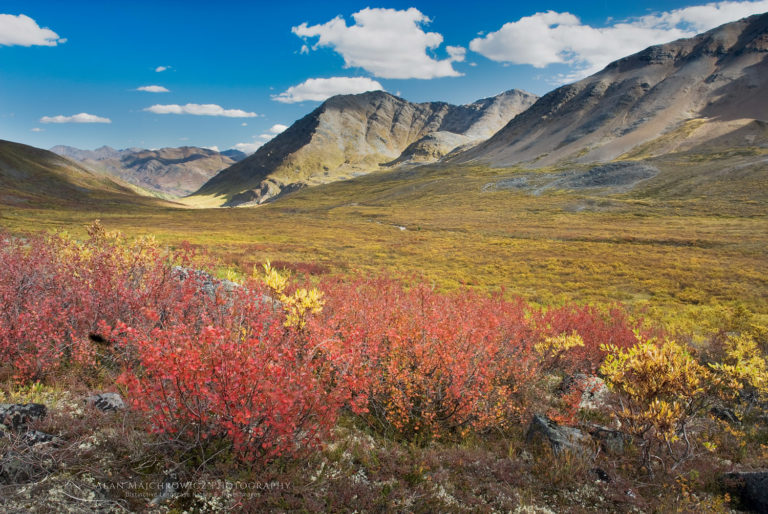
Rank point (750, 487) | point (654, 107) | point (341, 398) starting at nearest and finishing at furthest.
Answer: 1. point (341, 398)
2. point (750, 487)
3. point (654, 107)

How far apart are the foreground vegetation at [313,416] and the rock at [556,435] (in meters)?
0.06

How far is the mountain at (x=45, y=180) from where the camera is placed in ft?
308

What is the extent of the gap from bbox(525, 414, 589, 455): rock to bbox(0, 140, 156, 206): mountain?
327ft

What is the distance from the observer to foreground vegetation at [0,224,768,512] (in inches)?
160

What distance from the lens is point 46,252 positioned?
9688 mm

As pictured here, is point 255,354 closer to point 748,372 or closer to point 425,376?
point 425,376

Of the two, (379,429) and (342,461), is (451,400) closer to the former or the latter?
(379,429)

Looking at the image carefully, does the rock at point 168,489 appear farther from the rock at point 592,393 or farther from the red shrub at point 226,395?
the rock at point 592,393

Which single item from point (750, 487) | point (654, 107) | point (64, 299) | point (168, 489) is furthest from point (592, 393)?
point (654, 107)

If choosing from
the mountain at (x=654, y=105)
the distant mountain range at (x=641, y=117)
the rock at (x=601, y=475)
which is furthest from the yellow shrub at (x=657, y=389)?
→ the mountain at (x=654, y=105)

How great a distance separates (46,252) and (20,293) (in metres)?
2.76

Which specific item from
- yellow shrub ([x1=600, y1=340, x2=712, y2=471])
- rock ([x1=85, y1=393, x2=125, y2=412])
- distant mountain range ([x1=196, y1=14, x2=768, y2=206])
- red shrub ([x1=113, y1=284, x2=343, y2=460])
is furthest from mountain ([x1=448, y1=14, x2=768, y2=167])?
rock ([x1=85, y1=393, x2=125, y2=412])

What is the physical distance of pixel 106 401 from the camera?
5.19 meters

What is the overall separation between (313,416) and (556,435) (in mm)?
4156
